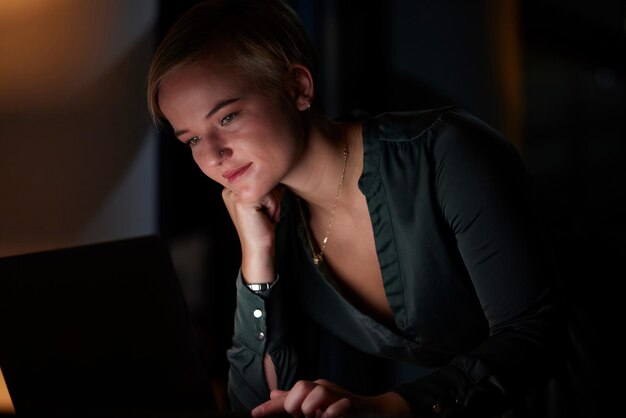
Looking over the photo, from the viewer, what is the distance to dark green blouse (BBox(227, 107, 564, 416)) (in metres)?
0.91

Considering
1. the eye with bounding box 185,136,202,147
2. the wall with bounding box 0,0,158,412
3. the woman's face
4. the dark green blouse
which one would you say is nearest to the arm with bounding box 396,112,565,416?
the dark green blouse

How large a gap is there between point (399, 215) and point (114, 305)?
448mm

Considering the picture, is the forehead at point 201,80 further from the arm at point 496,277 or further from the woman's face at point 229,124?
the arm at point 496,277

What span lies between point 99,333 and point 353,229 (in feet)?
1.59

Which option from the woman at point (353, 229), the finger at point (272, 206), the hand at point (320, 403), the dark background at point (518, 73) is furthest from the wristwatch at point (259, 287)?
the dark background at point (518, 73)

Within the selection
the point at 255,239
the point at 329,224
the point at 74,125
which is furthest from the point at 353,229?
the point at 74,125

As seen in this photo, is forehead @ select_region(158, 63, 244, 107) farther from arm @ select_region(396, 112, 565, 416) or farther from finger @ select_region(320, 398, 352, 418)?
finger @ select_region(320, 398, 352, 418)

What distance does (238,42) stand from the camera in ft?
3.34

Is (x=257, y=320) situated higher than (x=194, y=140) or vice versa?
(x=194, y=140)

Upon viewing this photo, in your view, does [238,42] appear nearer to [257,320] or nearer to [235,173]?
[235,173]

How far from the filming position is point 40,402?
770mm

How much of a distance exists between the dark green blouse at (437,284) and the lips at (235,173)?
0.19 m

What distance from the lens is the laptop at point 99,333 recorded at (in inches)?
30.5

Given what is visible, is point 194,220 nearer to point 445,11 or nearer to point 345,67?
point 345,67
